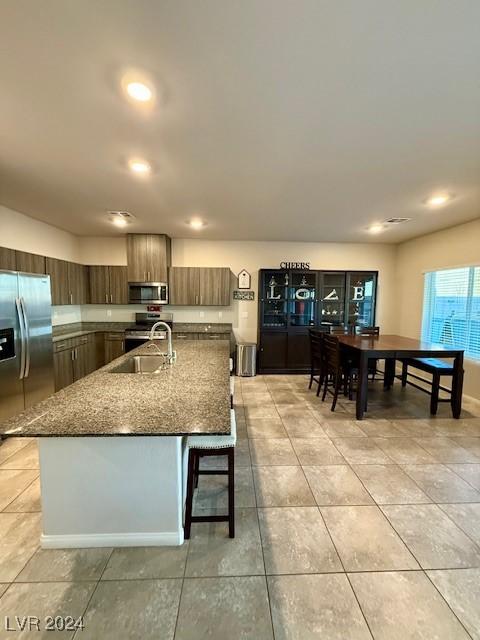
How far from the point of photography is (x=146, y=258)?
5.05 m

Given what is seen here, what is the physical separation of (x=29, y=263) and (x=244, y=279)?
3.44 m

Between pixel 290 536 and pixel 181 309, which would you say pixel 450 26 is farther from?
pixel 181 309

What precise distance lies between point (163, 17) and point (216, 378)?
1.96 metres

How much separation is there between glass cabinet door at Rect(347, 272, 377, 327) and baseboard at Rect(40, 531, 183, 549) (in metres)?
4.88

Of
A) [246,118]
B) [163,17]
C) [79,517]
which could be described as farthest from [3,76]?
[79,517]

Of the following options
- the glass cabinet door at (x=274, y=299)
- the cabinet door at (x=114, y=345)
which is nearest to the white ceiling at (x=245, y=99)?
the glass cabinet door at (x=274, y=299)

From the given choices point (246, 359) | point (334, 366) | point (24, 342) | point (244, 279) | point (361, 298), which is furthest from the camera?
point (244, 279)

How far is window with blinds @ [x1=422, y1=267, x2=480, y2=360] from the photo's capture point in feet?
13.2

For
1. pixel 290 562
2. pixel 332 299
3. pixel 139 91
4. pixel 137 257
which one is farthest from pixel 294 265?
pixel 290 562

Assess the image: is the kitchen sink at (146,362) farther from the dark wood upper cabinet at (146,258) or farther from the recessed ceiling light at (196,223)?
the dark wood upper cabinet at (146,258)

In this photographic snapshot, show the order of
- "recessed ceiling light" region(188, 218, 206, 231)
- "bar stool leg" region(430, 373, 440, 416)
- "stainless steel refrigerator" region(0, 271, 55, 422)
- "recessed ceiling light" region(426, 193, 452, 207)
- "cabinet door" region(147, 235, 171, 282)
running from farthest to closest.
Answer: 1. "cabinet door" region(147, 235, 171, 282)
2. "recessed ceiling light" region(188, 218, 206, 231)
3. "bar stool leg" region(430, 373, 440, 416)
4. "recessed ceiling light" region(426, 193, 452, 207)
5. "stainless steel refrigerator" region(0, 271, 55, 422)

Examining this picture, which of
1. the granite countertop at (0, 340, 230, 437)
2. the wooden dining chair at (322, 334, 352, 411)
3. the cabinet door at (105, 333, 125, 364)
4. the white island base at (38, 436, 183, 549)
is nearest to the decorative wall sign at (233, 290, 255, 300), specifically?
the wooden dining chair at (322, 334, 352, 411)

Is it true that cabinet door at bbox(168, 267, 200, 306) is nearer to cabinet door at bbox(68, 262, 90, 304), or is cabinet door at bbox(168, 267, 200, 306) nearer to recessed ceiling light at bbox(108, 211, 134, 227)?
recessed ceiling light at bbox(108, 211, 134, 227)

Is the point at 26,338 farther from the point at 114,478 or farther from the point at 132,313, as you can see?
the point at 132,313
